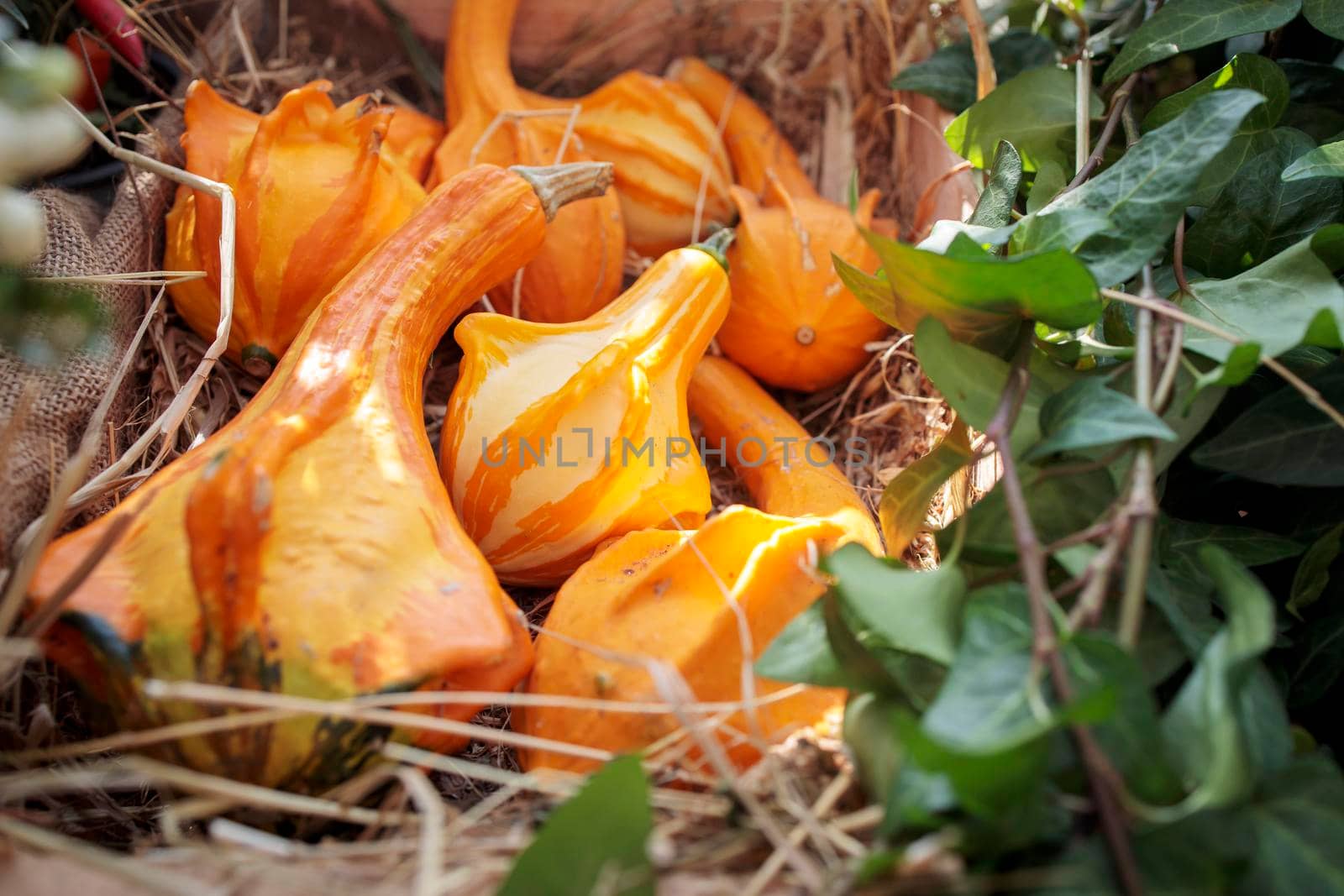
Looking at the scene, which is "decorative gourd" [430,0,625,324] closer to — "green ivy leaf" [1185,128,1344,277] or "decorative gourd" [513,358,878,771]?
"decorative gourd" [513,358,878,771]

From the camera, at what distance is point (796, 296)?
1.32 m

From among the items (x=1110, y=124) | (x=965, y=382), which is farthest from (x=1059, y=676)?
(x=1110, y=124)

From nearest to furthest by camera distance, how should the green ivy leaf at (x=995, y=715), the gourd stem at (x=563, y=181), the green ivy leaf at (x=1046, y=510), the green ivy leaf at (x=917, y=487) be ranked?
the green ivy leaf at (x=995, y=715)
the green ivy leaf at (x=1046, y=510)
the green ivy leaf at (x=917, y=487)
the gourd stem at (x=563, y=181)

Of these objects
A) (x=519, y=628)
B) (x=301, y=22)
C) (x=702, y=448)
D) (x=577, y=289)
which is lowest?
(x=702, y=448)

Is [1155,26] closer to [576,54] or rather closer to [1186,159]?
[1186,159]

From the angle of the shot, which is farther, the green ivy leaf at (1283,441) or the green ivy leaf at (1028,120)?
the green ivy leaf at (1028,120)

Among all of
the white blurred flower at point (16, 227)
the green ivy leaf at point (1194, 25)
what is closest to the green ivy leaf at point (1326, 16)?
the green ivy leaf at point (1194, 25)

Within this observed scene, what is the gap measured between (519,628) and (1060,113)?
3.03ft

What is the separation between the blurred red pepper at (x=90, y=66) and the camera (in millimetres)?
1242

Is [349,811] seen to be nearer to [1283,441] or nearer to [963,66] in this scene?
[1283,441]

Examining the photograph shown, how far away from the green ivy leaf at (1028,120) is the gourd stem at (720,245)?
12.7 inches

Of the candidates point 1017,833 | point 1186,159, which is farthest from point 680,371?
point 1017,833

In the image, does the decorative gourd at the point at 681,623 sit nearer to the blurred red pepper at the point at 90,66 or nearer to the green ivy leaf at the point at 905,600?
the green ivy leaf at the point at 905,600

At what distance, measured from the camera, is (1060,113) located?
1249 mm
